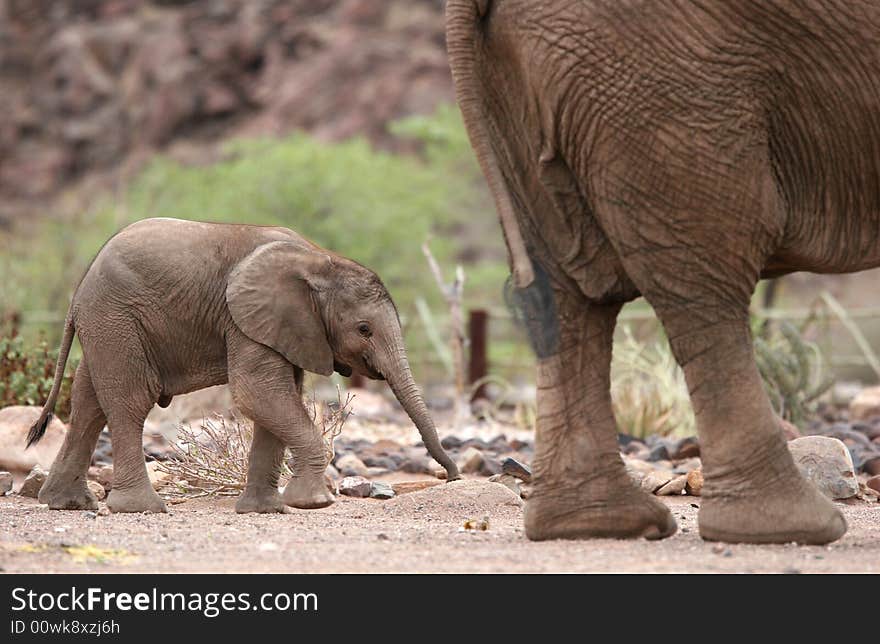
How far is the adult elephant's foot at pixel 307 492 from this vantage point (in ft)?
21.8

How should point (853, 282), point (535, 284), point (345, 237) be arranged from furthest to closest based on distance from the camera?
1. point (853, 282)
2. point (345, 237)
3. point (535, 284)

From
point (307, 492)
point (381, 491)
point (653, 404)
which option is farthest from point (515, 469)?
point (653, 404)

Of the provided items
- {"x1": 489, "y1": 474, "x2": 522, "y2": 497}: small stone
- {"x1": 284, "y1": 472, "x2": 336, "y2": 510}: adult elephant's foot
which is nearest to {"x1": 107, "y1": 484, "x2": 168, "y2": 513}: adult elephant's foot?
{"x1": 284, "y1": 472, "x2": 336, "y2": 510}: adult elephant's foot

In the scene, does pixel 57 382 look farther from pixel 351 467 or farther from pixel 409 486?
pixel 351 467

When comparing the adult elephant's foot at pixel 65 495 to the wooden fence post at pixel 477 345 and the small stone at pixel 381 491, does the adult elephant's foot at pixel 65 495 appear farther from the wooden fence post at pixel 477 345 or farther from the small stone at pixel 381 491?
the wooden fence post at pixel 477 345

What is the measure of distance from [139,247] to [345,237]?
18.3 m

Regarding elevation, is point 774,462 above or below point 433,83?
below

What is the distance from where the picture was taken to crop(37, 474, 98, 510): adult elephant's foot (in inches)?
268

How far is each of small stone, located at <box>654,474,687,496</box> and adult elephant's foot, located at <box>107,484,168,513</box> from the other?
2772mm

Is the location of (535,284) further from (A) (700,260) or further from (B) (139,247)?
(B) (139,247)

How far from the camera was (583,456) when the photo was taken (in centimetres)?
514

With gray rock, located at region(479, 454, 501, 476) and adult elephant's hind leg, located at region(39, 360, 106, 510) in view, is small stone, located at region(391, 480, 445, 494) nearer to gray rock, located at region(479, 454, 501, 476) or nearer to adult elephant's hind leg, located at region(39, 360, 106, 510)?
gray rock, located at region(479, 454, 501, 476)
